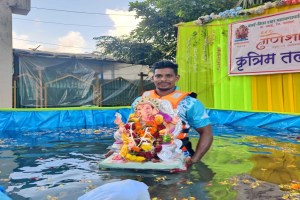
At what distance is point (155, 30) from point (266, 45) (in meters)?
6.44

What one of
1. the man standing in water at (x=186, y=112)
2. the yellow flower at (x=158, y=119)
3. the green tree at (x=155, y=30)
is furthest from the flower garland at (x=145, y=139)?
the green tree at (x=155, y=30)

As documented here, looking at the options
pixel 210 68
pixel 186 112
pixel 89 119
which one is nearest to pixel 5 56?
pixel 89 119

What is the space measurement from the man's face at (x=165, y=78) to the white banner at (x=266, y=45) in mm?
4907

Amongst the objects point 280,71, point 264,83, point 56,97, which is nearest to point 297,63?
point 280,71

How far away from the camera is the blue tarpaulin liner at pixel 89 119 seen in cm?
670

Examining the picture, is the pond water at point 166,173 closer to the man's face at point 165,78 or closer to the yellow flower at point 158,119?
the yellow flower at point 158,119

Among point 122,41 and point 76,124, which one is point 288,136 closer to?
point 76,124

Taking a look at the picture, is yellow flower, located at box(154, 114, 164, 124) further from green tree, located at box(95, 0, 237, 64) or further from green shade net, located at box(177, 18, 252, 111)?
green tree, located at box(95, 0, 237, 64)

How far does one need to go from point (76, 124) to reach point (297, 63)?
5.30 metres

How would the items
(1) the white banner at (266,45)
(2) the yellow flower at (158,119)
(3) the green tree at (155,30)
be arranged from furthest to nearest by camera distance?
1. (3) the green tree at (155,30)
2. (1) the white banner at (266,45)
3. (2) the yellow flower at (158,119)

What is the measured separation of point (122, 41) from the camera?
14766 millimetres

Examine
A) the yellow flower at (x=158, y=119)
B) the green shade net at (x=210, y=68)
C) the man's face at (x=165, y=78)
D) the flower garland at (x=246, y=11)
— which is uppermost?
the flower garland at (x=246, y=11)

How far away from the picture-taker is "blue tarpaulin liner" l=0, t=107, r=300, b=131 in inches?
264

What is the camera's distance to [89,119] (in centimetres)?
766
